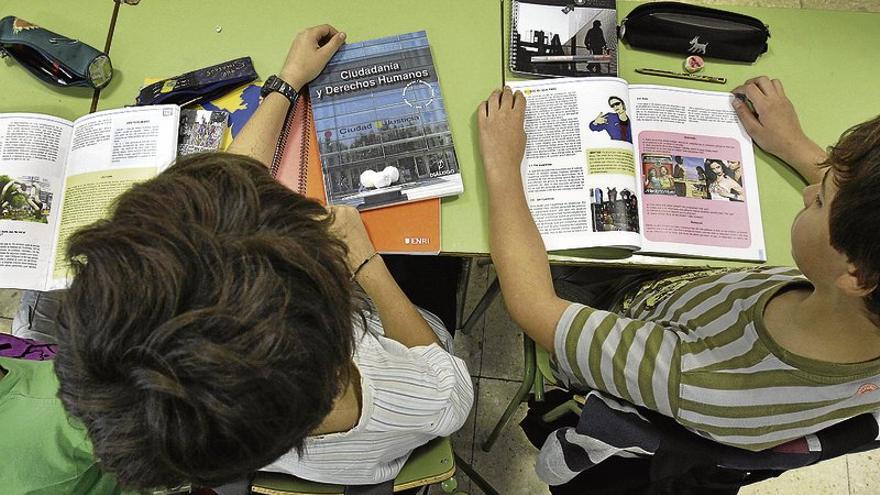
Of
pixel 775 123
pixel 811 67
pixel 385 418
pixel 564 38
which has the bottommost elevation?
pixel 385 418

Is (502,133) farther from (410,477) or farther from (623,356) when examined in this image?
(410,477)

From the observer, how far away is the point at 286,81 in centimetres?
106

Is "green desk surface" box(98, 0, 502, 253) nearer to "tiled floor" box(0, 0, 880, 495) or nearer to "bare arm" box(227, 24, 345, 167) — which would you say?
"bare arm" box(227, 24, 345, 167)

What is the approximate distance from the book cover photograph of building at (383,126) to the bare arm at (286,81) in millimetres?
30

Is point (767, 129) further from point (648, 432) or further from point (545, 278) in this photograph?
point (648, 432)

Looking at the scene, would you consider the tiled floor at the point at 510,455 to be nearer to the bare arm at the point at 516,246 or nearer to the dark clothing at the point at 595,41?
the bare arm at the point at 516,246

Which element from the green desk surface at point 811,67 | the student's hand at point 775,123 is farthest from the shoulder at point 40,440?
the student's hand at point 775,123

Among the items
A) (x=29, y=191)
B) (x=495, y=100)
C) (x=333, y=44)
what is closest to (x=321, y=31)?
(x=333, y=44)

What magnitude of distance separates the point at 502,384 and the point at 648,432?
909mm

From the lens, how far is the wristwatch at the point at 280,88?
1.05m

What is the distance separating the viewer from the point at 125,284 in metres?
0.53

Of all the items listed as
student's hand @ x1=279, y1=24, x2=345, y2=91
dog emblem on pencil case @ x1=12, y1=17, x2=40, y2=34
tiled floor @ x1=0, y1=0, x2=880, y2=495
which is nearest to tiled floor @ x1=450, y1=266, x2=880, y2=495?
tiled floor @ x1=0, y1=0, x2=880, y2=495

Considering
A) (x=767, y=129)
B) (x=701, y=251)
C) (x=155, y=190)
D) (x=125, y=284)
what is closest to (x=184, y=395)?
(x=125, y=284)

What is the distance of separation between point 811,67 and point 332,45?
0.93 meters
